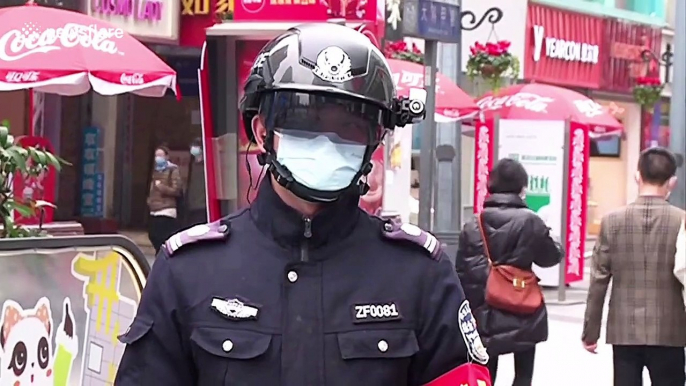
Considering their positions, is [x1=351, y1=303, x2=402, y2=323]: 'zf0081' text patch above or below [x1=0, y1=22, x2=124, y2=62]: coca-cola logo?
below

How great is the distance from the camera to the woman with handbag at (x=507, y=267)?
693cm

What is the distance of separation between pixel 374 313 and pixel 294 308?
0.47 ft

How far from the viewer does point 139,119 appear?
70.0 feet

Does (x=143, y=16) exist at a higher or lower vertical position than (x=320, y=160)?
higher

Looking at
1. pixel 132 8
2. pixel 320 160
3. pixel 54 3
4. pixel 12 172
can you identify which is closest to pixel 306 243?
pixel 320 160

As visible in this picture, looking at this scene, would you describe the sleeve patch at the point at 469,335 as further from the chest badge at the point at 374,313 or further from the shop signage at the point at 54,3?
the shop signage at the point at 54,3

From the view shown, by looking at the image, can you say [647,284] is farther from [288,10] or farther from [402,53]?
[402,53]

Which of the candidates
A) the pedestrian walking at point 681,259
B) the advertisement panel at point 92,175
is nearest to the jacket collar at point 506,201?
the pedestrian walking at point 681,259

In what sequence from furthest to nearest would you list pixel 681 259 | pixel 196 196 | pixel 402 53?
1. pixel 196 196
2. pixel 402 53
3. pixel 681 259

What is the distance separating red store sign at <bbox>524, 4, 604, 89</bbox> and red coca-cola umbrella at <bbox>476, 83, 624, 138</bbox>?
1012 cm

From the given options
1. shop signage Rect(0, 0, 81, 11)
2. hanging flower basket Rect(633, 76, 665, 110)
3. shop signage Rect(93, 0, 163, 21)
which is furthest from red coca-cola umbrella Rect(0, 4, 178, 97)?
hanging flower basket Rect(633, 76, 665, 110)

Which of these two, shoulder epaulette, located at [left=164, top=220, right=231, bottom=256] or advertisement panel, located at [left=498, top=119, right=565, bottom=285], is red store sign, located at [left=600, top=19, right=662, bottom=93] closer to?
advertisement panel, located at [left=498, top=119, right=565, bottom=285]

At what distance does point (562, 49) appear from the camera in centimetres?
2748

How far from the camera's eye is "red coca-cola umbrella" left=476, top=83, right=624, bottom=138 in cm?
1534
